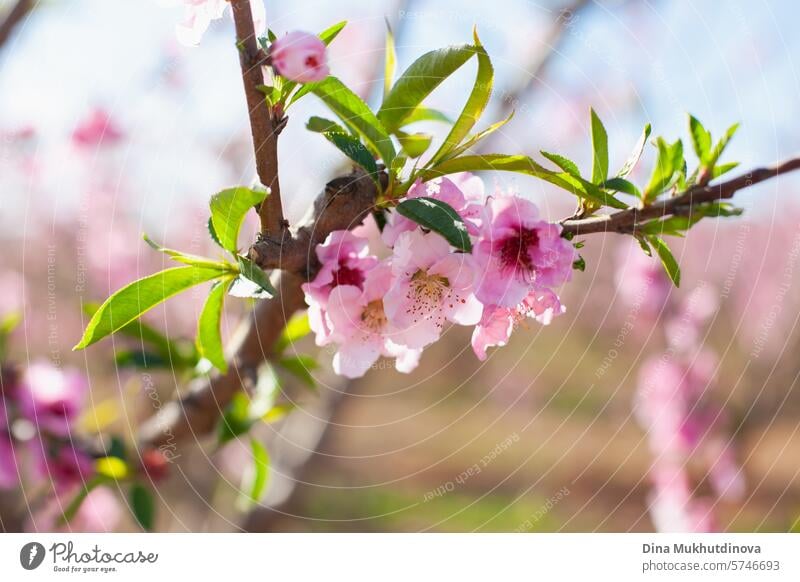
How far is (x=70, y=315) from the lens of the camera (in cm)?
371

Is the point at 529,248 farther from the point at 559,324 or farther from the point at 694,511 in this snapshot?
the point at 559,324

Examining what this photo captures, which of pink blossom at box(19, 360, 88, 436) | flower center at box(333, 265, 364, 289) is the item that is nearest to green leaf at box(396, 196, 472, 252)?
flower center at box(333, 265, 364, 289)

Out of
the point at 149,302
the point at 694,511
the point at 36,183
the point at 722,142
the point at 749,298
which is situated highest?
the point at 36,183

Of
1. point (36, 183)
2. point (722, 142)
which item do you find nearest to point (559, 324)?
point (36, 183)

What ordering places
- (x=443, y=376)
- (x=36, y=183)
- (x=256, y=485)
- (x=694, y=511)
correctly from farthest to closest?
1. (x=443, y=376)
2. (x=36, y=183)
3. (x=694, y=511)
4. (x=256, y=485)

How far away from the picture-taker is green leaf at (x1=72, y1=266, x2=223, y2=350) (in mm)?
749

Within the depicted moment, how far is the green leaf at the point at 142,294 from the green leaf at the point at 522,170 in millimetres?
274

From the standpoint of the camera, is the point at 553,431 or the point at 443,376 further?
the point at 443,376

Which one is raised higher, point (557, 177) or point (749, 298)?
point (749, 298)

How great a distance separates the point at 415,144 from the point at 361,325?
0.21 m

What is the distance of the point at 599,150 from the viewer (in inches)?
30.4

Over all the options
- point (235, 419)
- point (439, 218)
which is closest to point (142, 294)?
point (439, 218)

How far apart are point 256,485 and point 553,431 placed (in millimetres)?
4750

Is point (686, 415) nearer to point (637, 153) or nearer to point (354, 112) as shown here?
point (637, 153)
